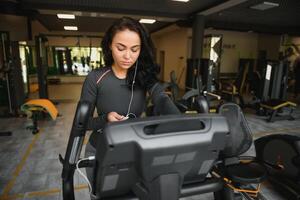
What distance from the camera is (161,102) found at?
3.10ft

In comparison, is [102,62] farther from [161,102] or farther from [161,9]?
[161,9]

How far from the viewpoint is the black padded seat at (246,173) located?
65.7 inches

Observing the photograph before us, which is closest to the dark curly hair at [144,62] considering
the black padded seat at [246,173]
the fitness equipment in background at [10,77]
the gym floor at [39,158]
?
the black padded seat at [246,173]

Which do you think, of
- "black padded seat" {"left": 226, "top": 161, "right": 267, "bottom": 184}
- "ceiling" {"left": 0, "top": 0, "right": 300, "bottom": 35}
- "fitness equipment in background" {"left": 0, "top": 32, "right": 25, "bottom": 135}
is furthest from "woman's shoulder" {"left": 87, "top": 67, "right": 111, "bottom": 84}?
"fitness equipment in background" {"left": 0, "top": 32, "right": 25, "bottom": 135}

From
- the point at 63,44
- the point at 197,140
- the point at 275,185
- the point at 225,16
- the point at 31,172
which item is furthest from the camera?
the point at 63,44

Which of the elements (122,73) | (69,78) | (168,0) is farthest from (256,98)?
(69,78)

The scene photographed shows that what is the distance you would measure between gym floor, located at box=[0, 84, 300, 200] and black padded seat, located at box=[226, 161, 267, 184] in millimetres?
769

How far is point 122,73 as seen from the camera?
110 centimetres

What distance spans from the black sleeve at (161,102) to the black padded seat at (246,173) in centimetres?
111

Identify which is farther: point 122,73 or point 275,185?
point 275,185

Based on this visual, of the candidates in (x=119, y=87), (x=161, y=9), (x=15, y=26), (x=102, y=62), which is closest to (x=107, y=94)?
(x=119, y=87)

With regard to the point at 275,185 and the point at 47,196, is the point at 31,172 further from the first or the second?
the point at 275,185

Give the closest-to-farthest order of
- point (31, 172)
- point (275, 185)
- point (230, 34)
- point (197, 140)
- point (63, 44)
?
point (197, 140) < point (275, 185) < point (31, 172) < point (230, 34) < point (63, 44)

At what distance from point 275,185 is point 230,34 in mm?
9651
